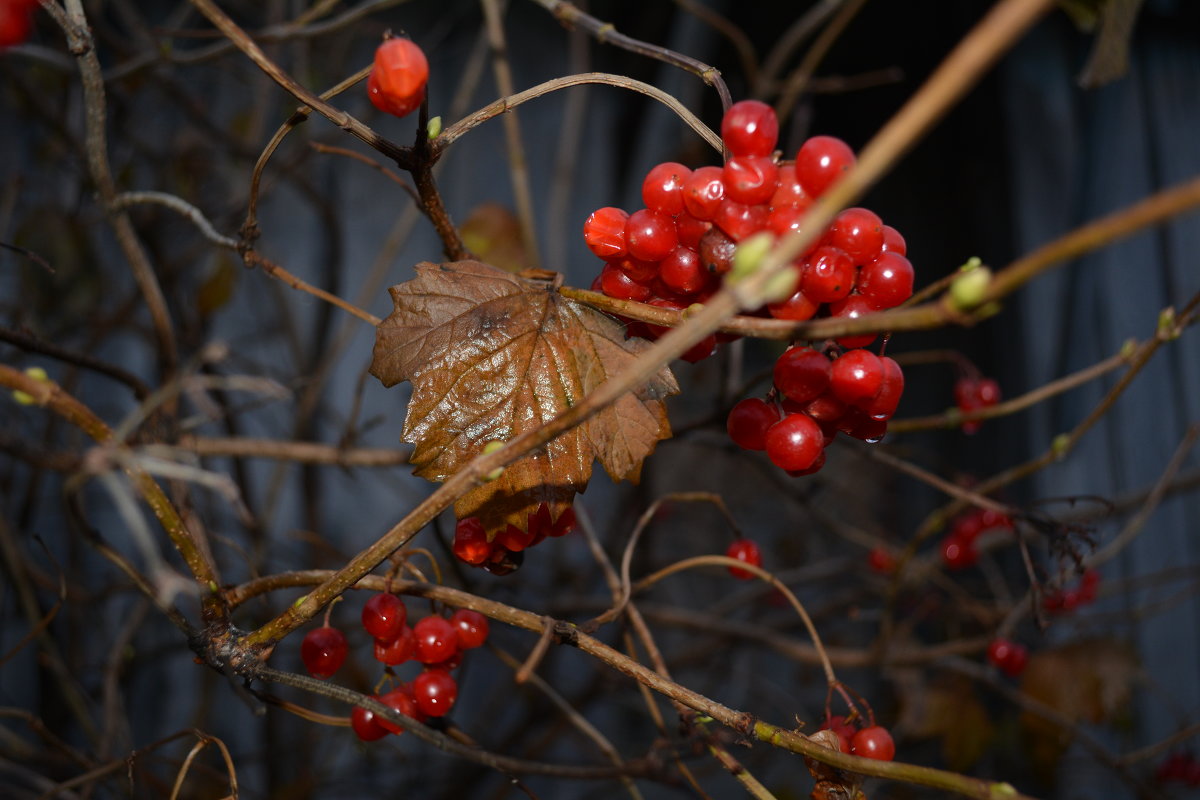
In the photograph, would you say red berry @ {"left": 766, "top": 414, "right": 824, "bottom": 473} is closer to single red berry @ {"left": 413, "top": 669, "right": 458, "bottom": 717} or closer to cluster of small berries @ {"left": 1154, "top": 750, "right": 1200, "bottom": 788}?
single red berry @ {"left": 413, "top": 669, "right": 458, "bottom": 717}

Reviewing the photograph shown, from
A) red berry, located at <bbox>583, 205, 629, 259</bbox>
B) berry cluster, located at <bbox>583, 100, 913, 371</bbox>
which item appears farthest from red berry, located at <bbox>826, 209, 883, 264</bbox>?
red berry, located at <bbox>583, 205, 629, 259</bbox>

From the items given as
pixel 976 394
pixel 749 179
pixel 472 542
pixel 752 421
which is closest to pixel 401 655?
pixel 472 542

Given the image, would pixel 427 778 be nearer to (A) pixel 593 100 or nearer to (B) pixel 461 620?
(B) pixel 461 620

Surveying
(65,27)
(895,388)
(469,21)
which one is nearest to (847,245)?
(895,388)

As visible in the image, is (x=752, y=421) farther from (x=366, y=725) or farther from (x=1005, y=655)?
(x=1005, y=655)

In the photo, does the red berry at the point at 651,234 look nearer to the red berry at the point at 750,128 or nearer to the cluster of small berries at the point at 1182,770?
the red berry at the point at 750,128

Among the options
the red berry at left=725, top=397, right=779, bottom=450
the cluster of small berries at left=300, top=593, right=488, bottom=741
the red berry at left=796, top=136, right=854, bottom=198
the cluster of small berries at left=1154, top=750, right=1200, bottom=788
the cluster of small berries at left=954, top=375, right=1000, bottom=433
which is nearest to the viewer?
the red berry at left=796, top=136, right=854, bottom=198
